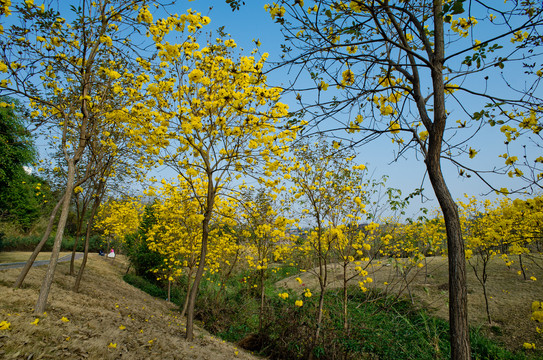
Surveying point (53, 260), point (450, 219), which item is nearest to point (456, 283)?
point (450, 219)

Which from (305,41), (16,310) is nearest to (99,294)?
(16,310)

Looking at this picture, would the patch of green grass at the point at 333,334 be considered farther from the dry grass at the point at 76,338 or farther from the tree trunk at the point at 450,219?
the tree trunk at the point at 450,219

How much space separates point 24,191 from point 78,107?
25.3 m

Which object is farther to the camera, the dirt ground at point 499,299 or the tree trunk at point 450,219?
the dirt ground at point 499,299

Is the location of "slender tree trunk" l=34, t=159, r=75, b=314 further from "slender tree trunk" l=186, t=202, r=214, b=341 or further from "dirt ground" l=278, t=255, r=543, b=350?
"dirt ground" l=278, t=255, r=543, b=350

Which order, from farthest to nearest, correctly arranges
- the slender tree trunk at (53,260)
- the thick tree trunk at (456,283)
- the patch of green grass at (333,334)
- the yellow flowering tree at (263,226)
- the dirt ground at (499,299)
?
1. the dirt ground at (499,299)
2. the yellow flowering tree at (263,226)
3. the patch of green grass at (333,334)
4. the slender tree trunk at (53,260)
5. the thick tree trunk at (456,283)

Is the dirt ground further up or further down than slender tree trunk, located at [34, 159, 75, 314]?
further down

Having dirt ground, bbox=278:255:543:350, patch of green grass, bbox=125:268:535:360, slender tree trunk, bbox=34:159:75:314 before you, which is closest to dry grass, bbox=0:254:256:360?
slender tree trunk, bbox=34:159:75:314

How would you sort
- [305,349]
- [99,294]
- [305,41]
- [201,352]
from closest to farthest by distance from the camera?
[305,41] → [201,352] → [305,349] → [99,294]

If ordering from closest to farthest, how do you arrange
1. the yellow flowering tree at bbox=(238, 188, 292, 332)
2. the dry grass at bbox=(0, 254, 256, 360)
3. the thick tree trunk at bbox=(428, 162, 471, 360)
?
1. the thick tree trunk at bbox=(428, 162, 471, 360)
2. the dry grass at bbox=(0, 254, 256, 360)
3. the yellow flowering tree at bbox=(238, 188, 292, 332)

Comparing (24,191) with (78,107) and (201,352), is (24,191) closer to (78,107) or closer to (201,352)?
(78,107)

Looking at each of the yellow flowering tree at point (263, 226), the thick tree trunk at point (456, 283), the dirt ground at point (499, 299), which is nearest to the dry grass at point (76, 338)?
the yellow flowering tree at point (263, 226)

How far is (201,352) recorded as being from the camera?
12.4 feet

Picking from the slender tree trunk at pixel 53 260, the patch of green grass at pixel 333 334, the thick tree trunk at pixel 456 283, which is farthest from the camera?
the patch of green grass at pixel 333 334
